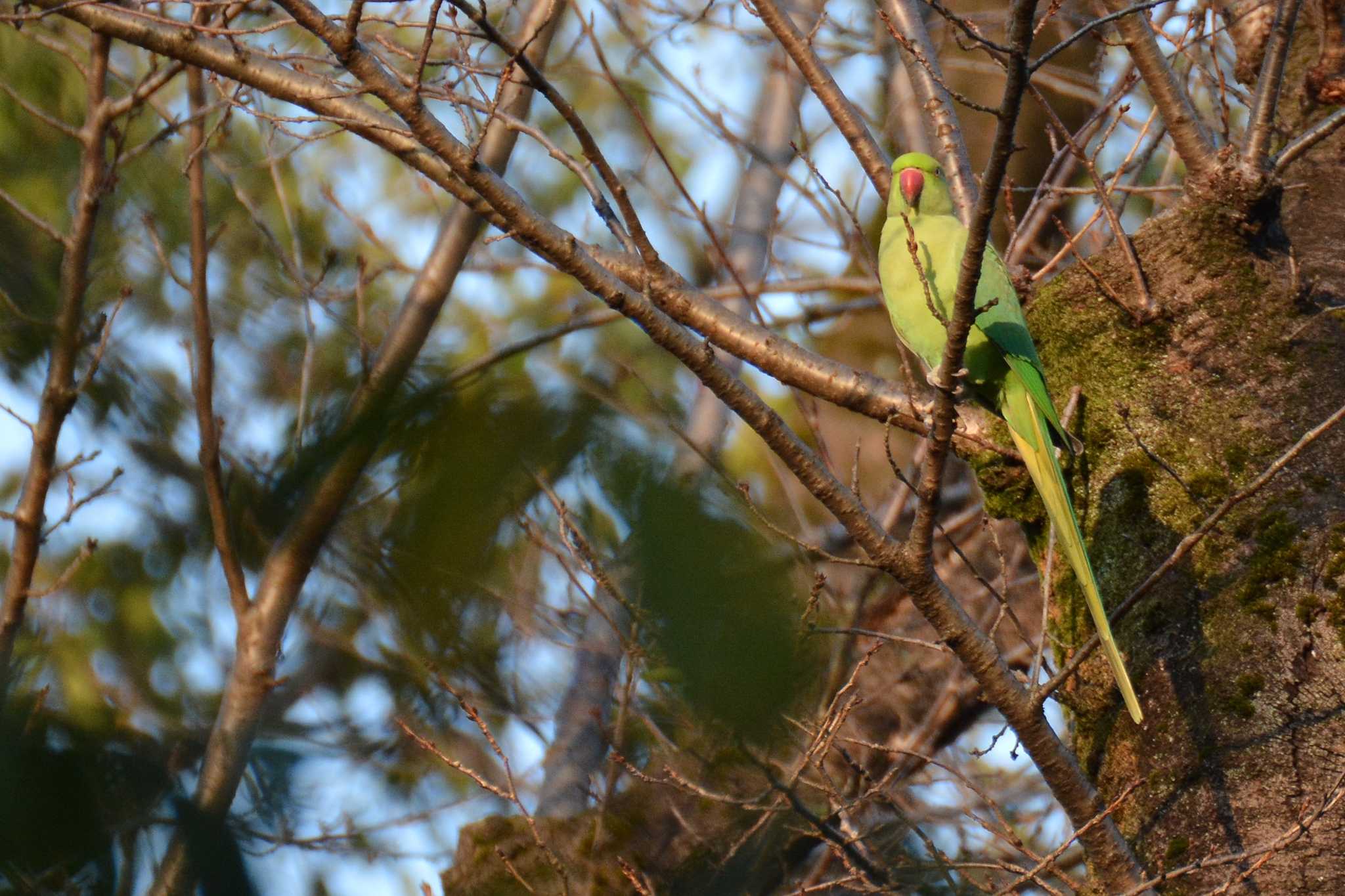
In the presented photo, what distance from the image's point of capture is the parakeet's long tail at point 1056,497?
2.77 m

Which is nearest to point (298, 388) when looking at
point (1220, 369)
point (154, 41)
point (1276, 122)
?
point (154, 41)

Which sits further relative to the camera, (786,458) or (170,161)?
(786,458)

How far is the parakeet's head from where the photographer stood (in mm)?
4359

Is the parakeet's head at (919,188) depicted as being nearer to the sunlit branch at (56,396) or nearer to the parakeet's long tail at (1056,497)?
the parakeet's long tail at (1056,497)

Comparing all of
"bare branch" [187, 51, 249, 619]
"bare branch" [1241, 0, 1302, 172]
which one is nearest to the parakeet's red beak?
"bare branch" [1241, 0, 1302, 172]

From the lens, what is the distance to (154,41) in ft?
A: 9.78

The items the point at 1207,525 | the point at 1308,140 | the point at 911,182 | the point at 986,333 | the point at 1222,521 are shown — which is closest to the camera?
the point at 1207,525

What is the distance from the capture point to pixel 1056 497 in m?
3.14

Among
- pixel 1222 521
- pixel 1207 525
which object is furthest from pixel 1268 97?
pixel 1207 525


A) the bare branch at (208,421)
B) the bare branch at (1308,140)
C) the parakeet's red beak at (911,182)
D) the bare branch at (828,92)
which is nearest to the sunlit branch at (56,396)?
the bare branch at (208,421)

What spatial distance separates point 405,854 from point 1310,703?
220 cm

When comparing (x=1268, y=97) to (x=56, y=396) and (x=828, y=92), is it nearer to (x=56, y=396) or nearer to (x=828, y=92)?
(x=828, y=92)

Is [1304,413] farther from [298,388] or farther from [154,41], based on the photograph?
[154,41]

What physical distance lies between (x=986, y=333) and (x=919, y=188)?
1.01 metres
